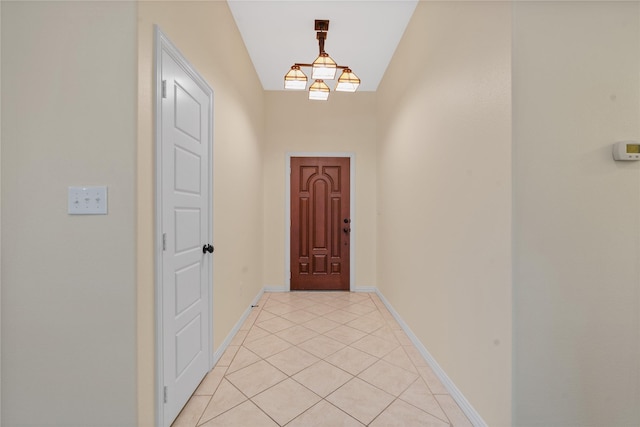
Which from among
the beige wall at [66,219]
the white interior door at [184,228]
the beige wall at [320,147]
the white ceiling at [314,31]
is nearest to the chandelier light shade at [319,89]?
the white ceiling at [314,31]

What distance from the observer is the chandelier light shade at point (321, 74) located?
264cm

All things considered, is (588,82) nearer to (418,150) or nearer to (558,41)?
(558,41)

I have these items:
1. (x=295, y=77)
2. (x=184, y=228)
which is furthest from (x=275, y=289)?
(x=295, y=77)

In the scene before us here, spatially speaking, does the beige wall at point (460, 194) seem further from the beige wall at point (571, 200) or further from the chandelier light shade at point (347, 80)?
the chandelier light shade at point (347, 80)

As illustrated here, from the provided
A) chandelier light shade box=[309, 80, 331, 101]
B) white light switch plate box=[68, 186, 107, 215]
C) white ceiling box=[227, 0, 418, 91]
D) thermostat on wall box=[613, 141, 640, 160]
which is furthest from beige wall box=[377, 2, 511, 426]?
white light switch plate box=[68, 186, 107, 215]

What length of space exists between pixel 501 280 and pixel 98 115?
2.01 meters

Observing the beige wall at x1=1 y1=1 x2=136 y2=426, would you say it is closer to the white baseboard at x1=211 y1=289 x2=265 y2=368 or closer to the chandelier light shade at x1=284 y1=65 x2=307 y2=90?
the white baseboard at x1=211 y1=289 x2=265 y2=368

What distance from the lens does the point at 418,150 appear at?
2486mm

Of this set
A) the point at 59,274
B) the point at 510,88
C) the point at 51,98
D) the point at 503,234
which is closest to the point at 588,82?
the point at 510,88

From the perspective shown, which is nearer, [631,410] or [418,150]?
[631,410]

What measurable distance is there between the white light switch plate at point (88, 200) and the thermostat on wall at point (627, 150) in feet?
7.51

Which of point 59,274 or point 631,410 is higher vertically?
point 59,274

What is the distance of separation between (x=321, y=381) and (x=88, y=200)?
1775 millimetres

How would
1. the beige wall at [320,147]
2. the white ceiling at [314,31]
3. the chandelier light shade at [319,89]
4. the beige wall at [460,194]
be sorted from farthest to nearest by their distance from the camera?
the beige wall at [320,147] → the chandelier light shade at [319,89] → the white ceiling at [314,31] → the beige wall at [460,194]
